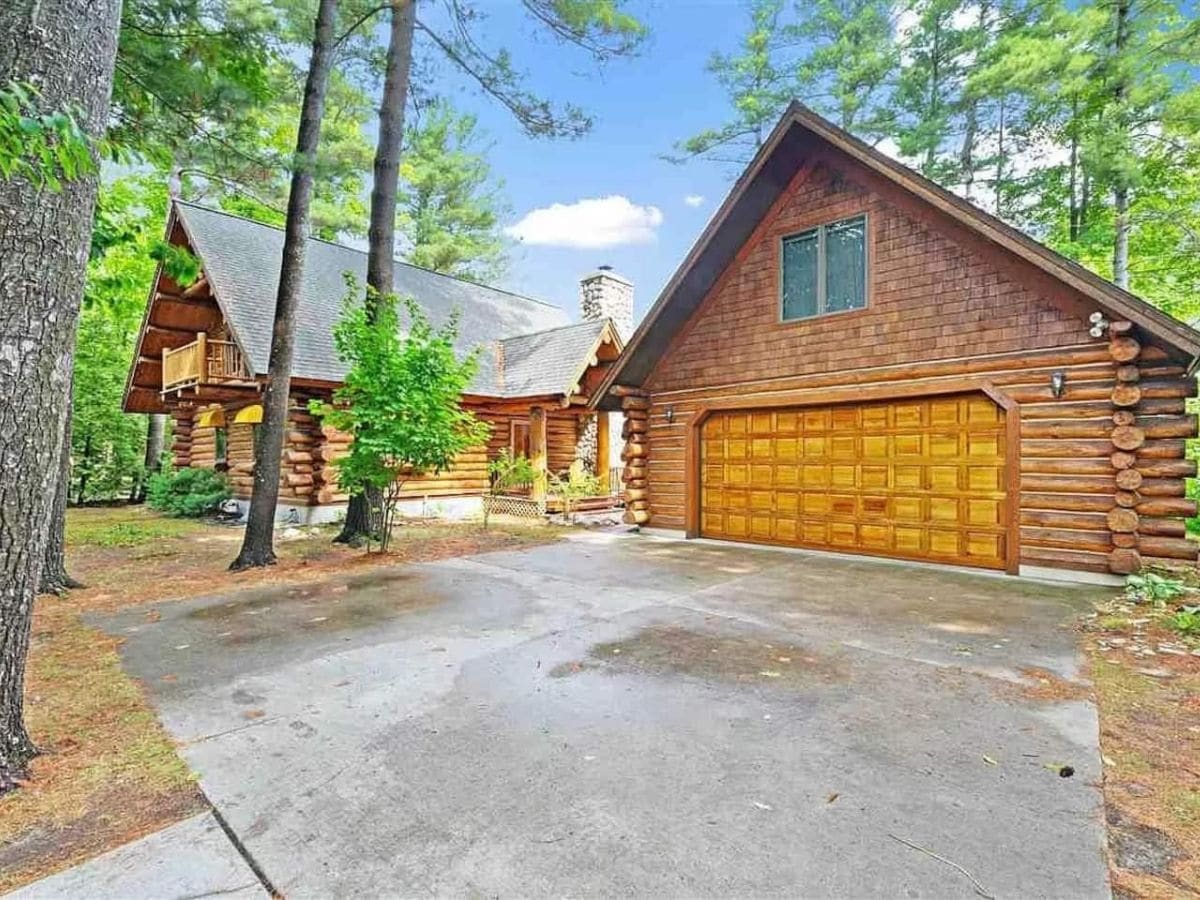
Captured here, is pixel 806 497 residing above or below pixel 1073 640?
above

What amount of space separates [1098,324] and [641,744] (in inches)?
261

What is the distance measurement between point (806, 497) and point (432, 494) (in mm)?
8309

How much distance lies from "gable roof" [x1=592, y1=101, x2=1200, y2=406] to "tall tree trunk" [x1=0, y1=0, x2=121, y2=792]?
7.46 metres

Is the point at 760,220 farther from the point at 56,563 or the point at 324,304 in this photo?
the point at 56,563

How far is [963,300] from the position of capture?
23.6 ft

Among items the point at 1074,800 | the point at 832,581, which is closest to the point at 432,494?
the point at 832,581

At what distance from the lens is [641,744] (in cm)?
287

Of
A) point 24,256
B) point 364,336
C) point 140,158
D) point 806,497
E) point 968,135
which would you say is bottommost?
point 806,497

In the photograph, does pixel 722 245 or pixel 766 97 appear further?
pixel 766 97

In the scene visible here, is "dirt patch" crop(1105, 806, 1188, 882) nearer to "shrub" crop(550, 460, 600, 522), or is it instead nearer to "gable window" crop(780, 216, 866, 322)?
"gable window" crop(780, 216, 866, 322)

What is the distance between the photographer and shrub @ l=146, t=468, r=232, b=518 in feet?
43.8

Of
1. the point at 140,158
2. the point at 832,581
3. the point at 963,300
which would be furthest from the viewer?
the point at 963,300

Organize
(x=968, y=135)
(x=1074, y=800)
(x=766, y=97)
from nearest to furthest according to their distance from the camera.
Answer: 1. (x=1074, y=800)
2. (x=968, y=135)
3. (x=766, y=97)

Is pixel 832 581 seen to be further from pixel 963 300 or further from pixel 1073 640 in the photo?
pixel 963 300
